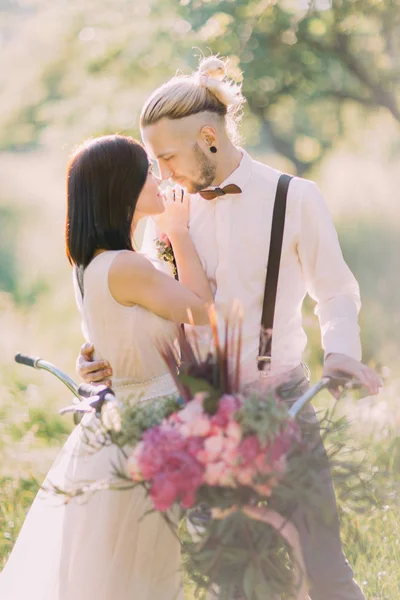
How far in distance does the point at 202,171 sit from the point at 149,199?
0.94 feet

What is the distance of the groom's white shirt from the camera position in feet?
9.40

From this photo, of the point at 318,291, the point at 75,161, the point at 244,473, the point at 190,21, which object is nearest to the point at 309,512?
the point at 244,473

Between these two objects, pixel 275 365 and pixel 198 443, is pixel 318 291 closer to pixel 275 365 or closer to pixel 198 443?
pixel 275 365

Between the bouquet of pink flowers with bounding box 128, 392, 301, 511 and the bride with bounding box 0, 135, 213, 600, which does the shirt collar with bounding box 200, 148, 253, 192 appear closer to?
the bride with bounding box 0, 135, 213, 600

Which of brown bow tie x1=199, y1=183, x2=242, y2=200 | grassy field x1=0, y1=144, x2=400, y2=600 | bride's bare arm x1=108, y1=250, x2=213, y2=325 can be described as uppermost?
brown bow tie x1=199, y1=183, x2=242, y2=200

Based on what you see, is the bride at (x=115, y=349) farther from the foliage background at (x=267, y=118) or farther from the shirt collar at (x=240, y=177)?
the foliage background at (x=267, y=118)

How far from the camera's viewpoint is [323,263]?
2.86 metres

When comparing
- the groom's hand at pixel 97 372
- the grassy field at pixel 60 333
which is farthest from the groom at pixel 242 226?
the grassy field at pixel 60 333

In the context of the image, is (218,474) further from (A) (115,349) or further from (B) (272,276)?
(B) (272,276)

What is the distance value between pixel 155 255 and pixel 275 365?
56 centimetres

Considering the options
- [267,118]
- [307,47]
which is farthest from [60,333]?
[307,47]

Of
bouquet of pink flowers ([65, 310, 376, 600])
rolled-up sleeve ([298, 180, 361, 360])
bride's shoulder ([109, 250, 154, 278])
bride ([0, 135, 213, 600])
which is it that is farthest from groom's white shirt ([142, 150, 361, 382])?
bouquet of pink flowers ([65, 310, 376, 600])

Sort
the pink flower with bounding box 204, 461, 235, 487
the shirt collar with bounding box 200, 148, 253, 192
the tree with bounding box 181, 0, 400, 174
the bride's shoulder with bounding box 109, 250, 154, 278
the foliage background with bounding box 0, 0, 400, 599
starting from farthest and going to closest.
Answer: the tree with bounding box 181, 0, 400, 174 → the foliage background with bounding box 0, 0, 400, 599 → the shirt collar with bounding box 200, 148, 253, 192 → the bride's shoulder with bounding box 109, 250, 154, 278 → the pink flower with bounding box 204, 461, 235, 487

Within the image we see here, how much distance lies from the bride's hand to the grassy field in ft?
2.89
